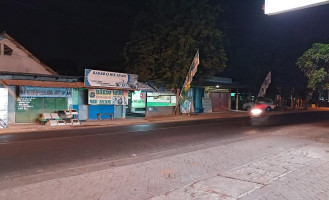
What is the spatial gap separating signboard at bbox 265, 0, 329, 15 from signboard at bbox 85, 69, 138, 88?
16646 mm

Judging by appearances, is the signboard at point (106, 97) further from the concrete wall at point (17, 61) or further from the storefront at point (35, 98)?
the concrete wall at point (17, 61)

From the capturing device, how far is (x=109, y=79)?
22641 millimetres

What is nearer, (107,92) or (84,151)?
(84,151)

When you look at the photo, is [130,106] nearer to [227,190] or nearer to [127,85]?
[127,85]

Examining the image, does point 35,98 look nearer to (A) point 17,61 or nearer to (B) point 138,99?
(A) point 17,61

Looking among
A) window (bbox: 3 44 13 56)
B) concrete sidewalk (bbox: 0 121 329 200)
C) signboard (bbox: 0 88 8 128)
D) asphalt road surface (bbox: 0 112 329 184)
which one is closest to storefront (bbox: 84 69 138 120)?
signboard (bbox: 0 88 8 128)

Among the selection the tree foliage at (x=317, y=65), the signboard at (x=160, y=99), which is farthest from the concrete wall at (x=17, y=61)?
the tree foliage at (x=317, y=65)

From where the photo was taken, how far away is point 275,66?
41.4 meters

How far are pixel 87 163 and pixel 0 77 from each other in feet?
41.9

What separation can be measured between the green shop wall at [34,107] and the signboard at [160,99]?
346 inches

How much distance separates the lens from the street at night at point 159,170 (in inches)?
217

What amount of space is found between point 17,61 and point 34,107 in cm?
642

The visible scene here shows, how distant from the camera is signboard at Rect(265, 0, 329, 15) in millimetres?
5648

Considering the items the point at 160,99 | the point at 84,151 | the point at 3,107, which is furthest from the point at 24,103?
the point at 160,99
